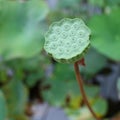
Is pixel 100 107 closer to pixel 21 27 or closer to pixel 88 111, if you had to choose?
pixel 88 111

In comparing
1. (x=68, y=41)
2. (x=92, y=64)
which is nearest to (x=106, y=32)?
(x=92, y=64)

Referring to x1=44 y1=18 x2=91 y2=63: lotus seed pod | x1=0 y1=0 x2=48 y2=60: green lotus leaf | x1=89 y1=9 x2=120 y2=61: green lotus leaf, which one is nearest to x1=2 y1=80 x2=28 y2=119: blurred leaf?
x1=0 y1=0 x2=48 y2=60: green lotus leaf

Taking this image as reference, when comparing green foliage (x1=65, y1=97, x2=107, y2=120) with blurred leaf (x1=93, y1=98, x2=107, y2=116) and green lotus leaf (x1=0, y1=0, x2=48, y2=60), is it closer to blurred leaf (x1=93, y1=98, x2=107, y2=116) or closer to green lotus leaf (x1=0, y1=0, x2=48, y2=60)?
blurred leaf (x1=93, y1=98, x2=107, y2=116)

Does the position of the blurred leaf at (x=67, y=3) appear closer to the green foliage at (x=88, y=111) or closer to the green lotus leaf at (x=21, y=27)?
the green lotus leaf at (x=21, y=27)

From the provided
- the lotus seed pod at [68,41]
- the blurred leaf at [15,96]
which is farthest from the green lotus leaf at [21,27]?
the lotus seed pod at [68,41]

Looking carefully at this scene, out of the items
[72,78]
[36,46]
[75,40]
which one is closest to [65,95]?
[72,78]
